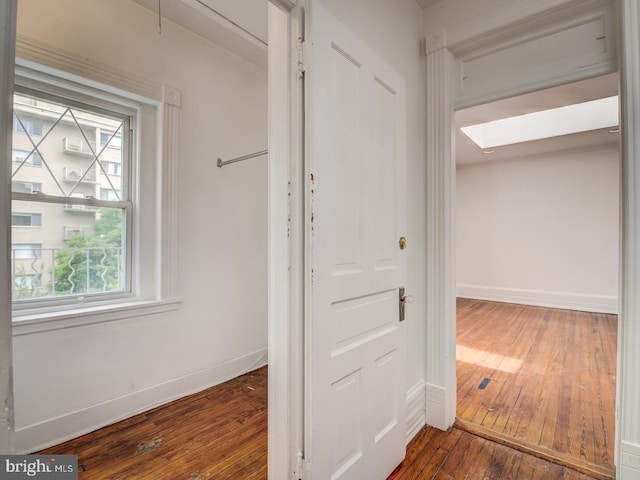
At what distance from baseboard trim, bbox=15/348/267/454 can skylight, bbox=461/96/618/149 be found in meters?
4.32

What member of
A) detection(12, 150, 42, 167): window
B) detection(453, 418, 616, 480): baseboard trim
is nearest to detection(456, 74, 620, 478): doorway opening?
detection(453, 418, 616, 480): baseboard trim

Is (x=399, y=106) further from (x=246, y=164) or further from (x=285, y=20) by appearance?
(x=246, y=164)

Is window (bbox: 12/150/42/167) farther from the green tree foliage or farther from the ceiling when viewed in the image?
the ceiling

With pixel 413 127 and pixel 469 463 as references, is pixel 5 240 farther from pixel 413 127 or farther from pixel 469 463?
pixel 469 463

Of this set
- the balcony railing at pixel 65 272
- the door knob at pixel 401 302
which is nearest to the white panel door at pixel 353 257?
the door knob at pixel 401 302

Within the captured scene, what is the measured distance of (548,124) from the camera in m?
4.51

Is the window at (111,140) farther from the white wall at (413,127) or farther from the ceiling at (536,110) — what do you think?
the ceiling at (536,110)

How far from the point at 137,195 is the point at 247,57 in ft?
5.23

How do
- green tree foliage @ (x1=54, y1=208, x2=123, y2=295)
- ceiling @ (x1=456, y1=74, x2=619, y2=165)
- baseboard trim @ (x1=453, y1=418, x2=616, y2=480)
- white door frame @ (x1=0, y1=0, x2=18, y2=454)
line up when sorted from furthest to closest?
1. ceiling @ (x1=456, y1=74, x2=619, y2=165)
2. green tree foliage @ (x1=54, y1=208, x2=123, y2=295)
3. baseboard trim @ (x1=453, y1=418, x2=616, y2=480)
4. white door frame @ (x1=0, y1=0, x2=18, y2=454)

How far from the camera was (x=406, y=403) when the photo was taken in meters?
1.88

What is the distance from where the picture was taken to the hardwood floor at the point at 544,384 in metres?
1.89

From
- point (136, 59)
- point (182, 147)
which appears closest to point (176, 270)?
point (182, 147)

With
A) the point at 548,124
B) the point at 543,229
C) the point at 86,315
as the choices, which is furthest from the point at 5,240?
the point at 543,229

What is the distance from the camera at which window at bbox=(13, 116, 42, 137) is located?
1.80 metres
